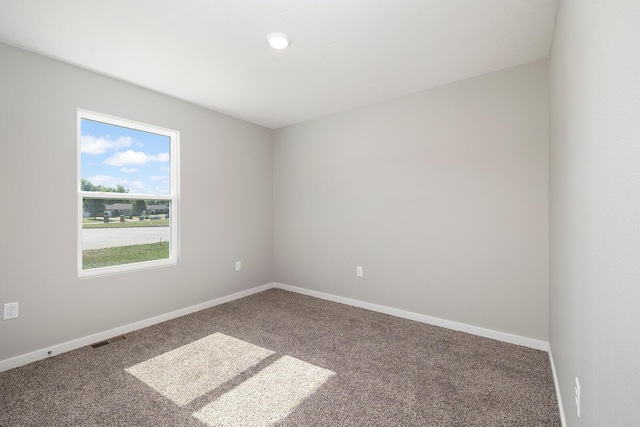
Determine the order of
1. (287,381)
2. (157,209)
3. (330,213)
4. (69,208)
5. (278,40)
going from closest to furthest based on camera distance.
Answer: (287,381) → (278,40) → (69,208) → (157,209) → (330,213)

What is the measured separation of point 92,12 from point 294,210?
2919mm

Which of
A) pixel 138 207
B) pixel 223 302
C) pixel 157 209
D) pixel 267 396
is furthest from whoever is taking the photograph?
pixel 223 302

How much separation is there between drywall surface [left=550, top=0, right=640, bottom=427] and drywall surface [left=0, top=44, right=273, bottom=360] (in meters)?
3.38

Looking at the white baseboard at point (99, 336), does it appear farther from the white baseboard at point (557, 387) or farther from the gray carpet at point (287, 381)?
the white baseboard at point (557, 387)

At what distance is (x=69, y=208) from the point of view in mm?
2568

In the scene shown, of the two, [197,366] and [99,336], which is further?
[99,336]

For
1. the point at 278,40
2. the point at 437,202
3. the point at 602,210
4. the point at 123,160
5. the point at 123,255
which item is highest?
the point at 278,40

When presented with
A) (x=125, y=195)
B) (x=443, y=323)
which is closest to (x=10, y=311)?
(x=125, y=195)

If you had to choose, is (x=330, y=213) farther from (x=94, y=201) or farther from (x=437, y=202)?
(x=94, y=201)

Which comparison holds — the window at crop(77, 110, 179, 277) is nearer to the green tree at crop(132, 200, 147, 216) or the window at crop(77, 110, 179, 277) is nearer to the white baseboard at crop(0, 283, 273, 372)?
the green tree at crop(132, 200, 147, 216)

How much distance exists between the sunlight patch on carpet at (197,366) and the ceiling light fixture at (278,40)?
7.99ft

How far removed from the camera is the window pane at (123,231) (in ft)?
9.07

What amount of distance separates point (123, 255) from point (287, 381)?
6.92 ft

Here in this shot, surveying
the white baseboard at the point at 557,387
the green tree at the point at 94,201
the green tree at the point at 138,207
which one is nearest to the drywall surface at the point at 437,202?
the white baseboard at the point at 557,387
